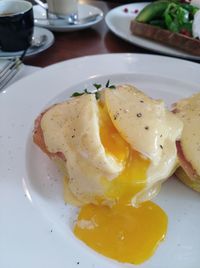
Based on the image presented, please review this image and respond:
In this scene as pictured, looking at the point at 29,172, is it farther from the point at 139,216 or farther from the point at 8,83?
the point at 8,83

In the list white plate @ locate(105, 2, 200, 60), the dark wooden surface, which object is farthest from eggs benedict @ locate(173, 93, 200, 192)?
the dark wooden surface

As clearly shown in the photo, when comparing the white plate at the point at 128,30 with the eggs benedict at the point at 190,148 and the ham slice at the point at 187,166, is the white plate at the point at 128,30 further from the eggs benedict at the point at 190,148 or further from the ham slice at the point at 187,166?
the ham slice at the point at 187,166

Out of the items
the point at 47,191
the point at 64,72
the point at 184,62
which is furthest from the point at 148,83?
the point at 47,191

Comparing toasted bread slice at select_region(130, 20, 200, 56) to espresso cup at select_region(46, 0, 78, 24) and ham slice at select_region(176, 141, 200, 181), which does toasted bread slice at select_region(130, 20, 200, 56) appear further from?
ham slice at select_region(176, 141, 200, 181)

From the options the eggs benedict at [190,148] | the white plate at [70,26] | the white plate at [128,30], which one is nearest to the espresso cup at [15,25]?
the white plate at [70,26]

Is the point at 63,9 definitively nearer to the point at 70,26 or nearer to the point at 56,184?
the point at 70,26

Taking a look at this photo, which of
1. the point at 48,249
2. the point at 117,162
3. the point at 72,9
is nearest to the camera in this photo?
the point at 48,249

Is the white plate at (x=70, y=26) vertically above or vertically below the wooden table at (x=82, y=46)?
above
